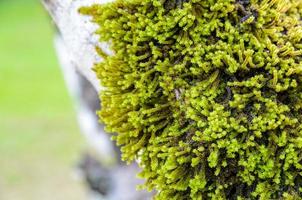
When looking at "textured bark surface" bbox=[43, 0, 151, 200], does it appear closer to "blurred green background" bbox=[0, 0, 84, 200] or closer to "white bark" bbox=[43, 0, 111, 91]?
"white bark" bbox=[43, 0, 111, 91]

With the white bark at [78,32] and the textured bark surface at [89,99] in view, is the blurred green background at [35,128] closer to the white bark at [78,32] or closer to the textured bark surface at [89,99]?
the textured bark surface at [89,99]

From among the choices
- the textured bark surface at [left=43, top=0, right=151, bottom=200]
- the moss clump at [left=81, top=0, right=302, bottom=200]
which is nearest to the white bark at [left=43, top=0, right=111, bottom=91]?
the textured bark surface at [left=43, top=0, right=151, bottom=200]

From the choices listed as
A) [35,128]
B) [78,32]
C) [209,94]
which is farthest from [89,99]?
[35,128]

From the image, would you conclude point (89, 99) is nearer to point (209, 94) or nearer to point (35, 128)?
point (209, 94)

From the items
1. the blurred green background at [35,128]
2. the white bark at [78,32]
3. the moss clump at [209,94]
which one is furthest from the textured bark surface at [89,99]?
the blurred green background at [35,128]

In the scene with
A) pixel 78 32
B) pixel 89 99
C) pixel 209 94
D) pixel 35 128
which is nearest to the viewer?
pixel 209 94

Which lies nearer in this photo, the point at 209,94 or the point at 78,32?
the point at 209,94

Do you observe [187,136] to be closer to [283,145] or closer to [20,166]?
[283,145]
